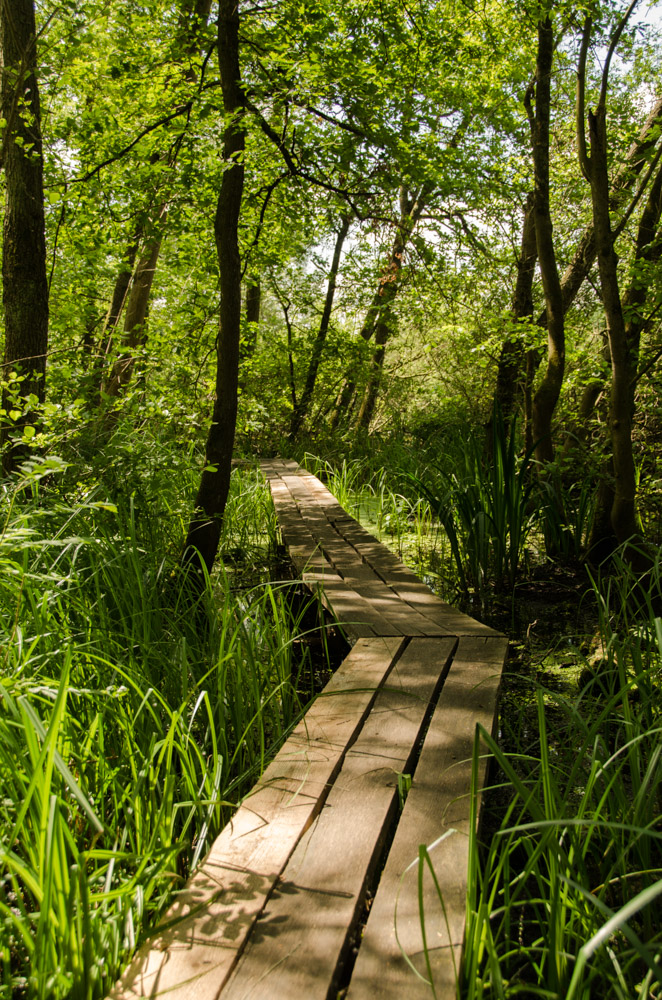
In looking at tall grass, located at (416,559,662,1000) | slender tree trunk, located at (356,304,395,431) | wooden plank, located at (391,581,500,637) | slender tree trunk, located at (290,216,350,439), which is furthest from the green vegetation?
slender tree trunk, located at (356,304,395,431)

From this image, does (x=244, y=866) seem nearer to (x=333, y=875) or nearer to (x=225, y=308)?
(x=333, y=875)

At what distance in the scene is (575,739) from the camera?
1916 mm

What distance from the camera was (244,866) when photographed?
1222 millimetres

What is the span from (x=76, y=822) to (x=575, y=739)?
1419 millimetres

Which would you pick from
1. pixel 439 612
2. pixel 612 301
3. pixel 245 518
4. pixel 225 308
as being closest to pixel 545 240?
pixel 612 301

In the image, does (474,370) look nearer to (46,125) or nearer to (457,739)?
(46,125)

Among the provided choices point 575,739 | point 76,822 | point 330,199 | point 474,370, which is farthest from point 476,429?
point 76,822

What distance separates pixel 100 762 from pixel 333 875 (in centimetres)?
60

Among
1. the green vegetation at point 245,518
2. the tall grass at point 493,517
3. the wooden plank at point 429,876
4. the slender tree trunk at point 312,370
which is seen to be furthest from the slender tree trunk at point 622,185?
the slender tree trunk at point 312,370

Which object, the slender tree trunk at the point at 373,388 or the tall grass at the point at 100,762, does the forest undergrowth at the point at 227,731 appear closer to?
the tall grass at the point at 100,762

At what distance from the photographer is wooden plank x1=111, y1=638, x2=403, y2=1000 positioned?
986mm

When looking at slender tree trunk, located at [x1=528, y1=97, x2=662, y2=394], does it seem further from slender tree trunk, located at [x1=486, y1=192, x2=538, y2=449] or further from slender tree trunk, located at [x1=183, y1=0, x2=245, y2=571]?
slender tree trunk, located at [x1=183, y1=0, x2=245, y2=571]

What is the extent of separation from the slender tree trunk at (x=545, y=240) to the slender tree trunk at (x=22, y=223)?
2.79 metres

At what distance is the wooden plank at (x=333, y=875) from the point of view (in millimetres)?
985
